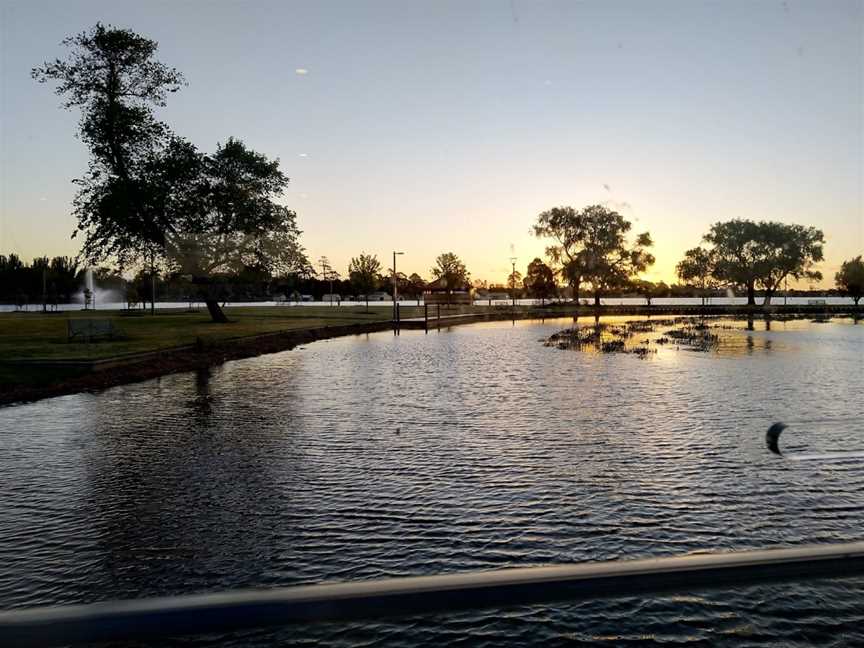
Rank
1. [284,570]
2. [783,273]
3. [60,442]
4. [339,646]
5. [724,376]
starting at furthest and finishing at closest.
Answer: [783,273] → [724,376] → [60,442] → [284,570] → [339,646]

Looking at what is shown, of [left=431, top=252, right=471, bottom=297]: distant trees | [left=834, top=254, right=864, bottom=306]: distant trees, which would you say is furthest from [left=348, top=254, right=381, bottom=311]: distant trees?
[left=834, top=254, right=864, bottom=306]: distant trees

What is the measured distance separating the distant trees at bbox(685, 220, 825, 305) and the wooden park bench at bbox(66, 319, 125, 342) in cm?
9309

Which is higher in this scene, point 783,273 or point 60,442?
point 783,273

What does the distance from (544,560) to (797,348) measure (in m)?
32.4

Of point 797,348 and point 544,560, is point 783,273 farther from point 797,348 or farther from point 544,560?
point 544,560

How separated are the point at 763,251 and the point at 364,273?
80.0 meters

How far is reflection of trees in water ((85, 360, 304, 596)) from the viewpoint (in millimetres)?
6348

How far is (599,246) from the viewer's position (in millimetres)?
99500

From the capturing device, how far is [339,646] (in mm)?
5008

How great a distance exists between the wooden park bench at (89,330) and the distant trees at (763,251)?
305 ft

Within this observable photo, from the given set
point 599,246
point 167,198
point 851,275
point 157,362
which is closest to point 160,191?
point 167,198

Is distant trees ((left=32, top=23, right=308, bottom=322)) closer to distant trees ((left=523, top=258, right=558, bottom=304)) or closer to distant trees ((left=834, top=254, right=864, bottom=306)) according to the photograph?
distant trees ((left=523, top=258, right=558, bottom=304))

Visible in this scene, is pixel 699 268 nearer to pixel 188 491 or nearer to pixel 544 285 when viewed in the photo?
pixel 544 285

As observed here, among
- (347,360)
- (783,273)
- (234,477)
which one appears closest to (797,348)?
(347,360)
